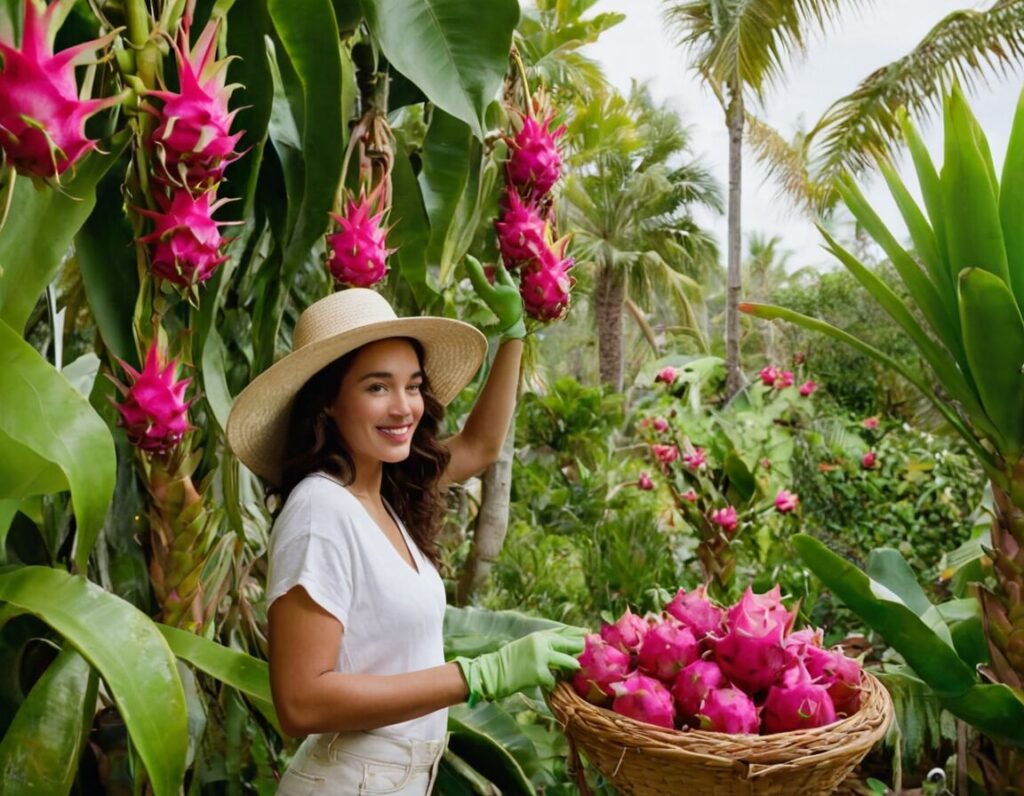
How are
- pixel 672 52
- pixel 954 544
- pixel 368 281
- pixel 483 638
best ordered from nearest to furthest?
pixel 368 281
pixel 483 638
pixel 954 544
pixel 672 52

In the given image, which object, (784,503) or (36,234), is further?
(784,503)

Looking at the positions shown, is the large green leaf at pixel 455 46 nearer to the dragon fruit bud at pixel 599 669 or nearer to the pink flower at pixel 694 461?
the dragon fruit bud at pixel 599 669

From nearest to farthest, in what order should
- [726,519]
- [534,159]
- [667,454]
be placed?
[534,159], [726,519], [667,454]

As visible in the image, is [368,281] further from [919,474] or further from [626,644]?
[919,474]

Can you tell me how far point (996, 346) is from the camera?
1474mm

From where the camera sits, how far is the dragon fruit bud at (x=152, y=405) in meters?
1.11

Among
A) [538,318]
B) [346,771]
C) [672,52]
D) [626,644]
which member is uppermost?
[672,52]

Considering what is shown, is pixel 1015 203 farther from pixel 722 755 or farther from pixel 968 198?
pixel 722 755

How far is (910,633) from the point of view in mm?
1484

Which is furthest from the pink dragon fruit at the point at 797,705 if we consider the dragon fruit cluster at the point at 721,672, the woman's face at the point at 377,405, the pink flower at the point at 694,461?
the pink flower at the point at 694,461

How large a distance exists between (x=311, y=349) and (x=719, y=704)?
631 millimetres

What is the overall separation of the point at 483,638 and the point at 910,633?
758 millimetres

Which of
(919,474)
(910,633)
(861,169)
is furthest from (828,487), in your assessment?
(861,169)

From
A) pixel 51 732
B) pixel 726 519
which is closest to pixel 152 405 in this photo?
pixel 51 732
